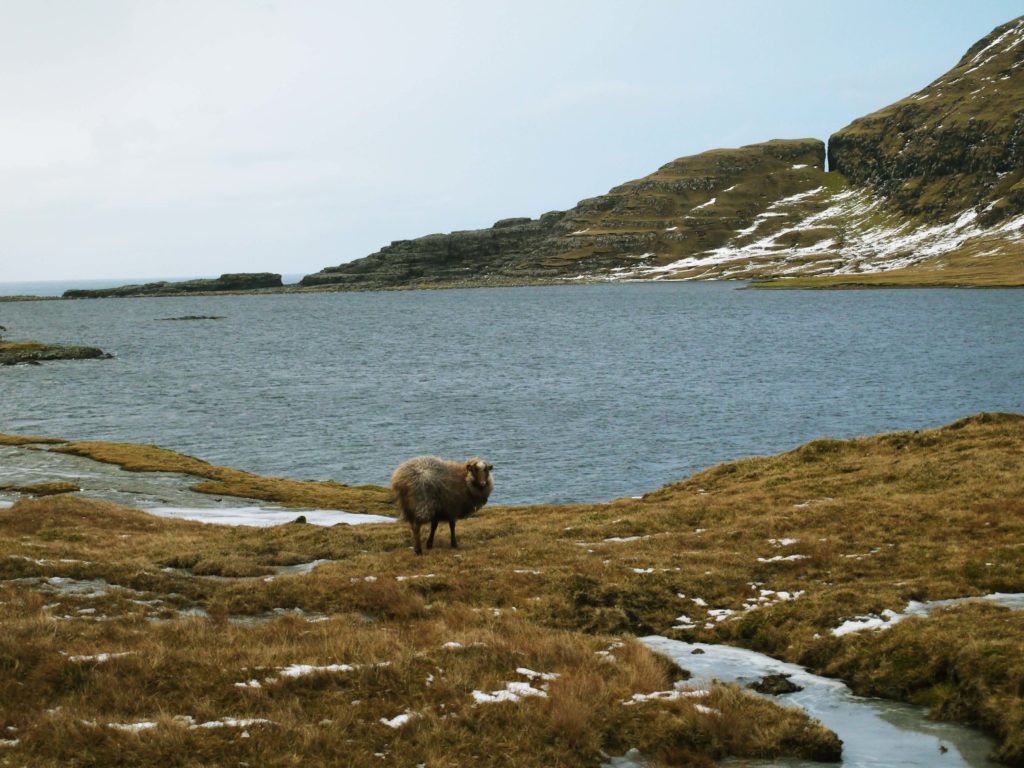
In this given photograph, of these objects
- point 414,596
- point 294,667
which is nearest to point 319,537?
point 414,596

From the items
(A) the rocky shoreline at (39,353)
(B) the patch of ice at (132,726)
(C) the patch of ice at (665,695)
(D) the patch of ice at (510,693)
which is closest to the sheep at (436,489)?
(D) the patch of ice at (510,693)

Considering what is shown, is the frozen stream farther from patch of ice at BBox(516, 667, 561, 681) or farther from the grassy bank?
patch of ice at BBox(516, 667, 561, 681)

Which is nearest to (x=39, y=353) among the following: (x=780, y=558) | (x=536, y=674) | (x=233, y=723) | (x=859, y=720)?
(x=780, y=558)

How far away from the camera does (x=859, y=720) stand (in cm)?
1280

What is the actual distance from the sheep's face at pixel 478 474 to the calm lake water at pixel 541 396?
24802mm

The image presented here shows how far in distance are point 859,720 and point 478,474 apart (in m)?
14.7

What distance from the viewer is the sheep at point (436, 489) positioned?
83.1 feet

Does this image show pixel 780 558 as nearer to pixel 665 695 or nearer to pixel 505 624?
pixel 505 624

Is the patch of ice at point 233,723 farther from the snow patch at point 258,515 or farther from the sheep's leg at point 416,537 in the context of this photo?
the snow patch at point 258,515

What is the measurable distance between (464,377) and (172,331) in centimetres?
11757

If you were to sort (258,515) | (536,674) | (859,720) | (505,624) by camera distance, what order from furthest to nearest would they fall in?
(258,515) → (505,624) → (536,674) → (859,720)

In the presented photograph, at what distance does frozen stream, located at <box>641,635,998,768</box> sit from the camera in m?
11.3

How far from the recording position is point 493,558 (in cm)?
2431

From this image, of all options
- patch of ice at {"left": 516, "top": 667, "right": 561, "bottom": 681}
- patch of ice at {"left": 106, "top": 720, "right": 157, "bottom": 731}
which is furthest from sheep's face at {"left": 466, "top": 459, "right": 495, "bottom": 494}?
patch of ice at {"left": 106, "top": 720, "right": 157, "bottom": 731}
